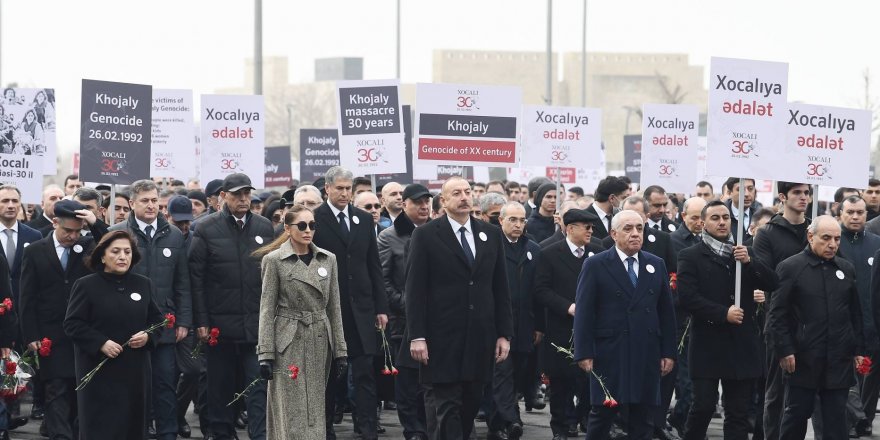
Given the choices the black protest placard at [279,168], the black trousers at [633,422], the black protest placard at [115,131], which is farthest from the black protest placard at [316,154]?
the black trousers at [633,422]

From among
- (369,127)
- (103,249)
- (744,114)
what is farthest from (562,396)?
(369,127)

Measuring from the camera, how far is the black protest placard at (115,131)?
1519 cm

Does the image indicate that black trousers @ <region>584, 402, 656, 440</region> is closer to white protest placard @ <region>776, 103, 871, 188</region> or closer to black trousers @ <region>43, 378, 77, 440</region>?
white protest placard @ <region>776, 103, 871, 188</region>

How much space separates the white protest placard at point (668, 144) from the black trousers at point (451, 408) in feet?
32.0

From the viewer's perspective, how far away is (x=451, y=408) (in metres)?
11.9

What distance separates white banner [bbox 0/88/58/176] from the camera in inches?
669

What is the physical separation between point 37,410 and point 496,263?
19.5ft

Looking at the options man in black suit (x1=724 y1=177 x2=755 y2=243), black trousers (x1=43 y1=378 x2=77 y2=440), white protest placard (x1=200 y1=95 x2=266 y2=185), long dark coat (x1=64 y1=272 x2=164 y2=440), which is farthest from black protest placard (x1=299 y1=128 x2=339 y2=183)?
long dark coat (x1=64 y1=272 x2=164 y2=440)

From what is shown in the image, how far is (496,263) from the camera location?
483 inches

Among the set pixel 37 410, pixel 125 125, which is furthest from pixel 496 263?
pixel 37 410

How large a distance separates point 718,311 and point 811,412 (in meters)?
1.08

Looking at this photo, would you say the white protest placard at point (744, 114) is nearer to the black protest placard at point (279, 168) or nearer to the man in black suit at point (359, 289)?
the man in black suit at point (359, 289)

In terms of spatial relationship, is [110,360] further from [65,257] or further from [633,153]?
[633,153]

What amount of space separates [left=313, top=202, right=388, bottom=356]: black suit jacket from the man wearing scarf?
2.77 meters
